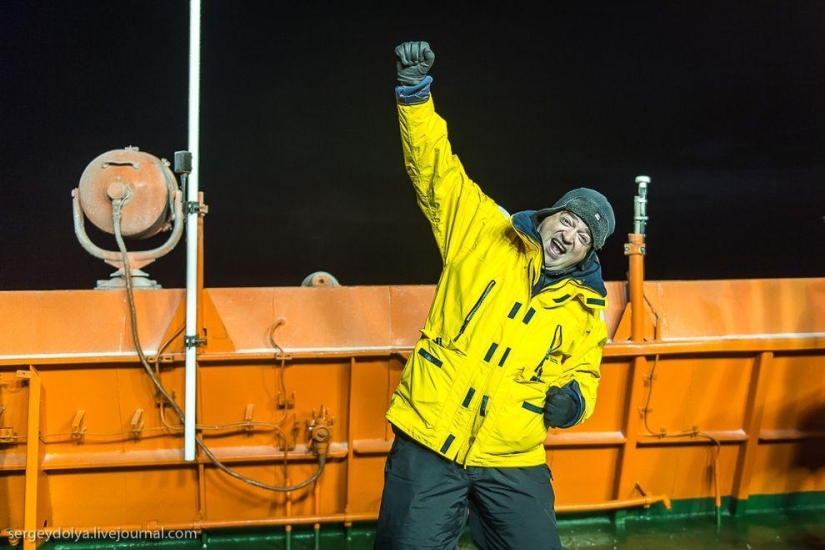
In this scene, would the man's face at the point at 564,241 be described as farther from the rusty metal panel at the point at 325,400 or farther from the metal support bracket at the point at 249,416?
the metal support bracket at the point at 249,416

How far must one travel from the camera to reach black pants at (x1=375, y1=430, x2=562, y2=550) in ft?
7.14

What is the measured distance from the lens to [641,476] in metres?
4.18

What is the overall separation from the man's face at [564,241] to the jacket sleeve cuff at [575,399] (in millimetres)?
448

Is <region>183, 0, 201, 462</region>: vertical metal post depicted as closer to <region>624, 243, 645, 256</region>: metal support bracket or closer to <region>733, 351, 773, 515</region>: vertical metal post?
<region>624, 243, 645, 256</region>: metal support bracket

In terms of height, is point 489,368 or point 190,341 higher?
point 489,368

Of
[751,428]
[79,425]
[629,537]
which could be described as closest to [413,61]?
[79,425]

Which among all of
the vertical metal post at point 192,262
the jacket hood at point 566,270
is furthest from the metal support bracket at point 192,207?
the jacket hood at point 566,270

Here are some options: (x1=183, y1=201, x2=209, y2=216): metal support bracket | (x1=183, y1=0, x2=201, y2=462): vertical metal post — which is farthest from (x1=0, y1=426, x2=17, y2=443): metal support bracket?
(x1=183, y1=201, x2=209, y2=216): metal support bracket

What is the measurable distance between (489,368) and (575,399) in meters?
0.40

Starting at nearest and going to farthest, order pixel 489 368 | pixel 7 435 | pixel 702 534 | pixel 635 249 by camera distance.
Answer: pixel 489 368
pixel 7 435
pixel 635 249
pixel 702 534

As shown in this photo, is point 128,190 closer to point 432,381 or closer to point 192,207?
point 192,207

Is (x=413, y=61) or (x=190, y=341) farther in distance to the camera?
(x=190, y=341)

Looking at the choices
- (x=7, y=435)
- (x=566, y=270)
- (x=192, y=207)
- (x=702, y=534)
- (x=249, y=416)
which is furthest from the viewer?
(x=702, y=534)

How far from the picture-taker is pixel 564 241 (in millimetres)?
2225
